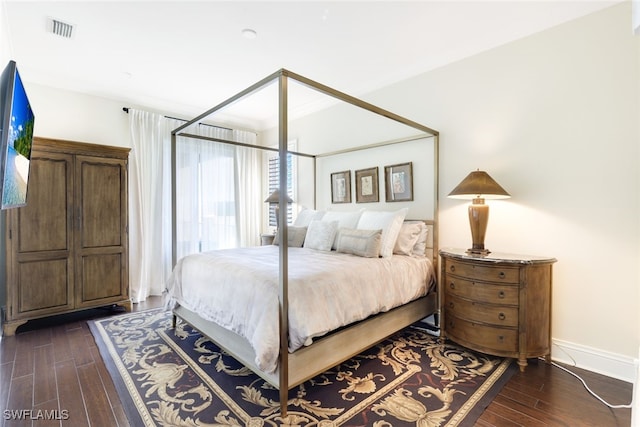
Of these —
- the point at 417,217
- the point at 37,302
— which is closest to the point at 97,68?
the point at 37,302

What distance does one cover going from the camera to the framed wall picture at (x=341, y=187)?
159 inches

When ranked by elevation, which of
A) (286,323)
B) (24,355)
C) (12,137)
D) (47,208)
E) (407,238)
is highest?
(12,137)

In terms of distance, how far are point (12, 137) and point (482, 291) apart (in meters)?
2.96

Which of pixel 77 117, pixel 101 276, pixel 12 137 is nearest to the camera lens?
pixel 12 137

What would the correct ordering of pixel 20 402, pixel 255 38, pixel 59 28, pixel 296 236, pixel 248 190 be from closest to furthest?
pixel 20 402
pixel 59 28
pixel 255 38
pixel 296 236
pixel 248 190

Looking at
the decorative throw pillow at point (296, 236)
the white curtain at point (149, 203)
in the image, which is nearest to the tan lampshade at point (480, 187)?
the decorative throw pillow at point (296, 236)

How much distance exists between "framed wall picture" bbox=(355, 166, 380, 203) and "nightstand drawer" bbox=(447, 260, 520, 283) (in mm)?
1424

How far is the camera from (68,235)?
3.21 m

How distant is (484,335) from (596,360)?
799 mm

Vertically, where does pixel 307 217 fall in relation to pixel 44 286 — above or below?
above

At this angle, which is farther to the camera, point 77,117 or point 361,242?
point 77,117

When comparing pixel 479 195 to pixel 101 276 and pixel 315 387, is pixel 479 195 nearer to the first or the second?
pixel 315 387

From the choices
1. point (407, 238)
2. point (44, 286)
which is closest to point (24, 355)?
point (44, 286)

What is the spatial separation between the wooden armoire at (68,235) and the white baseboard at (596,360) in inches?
172
